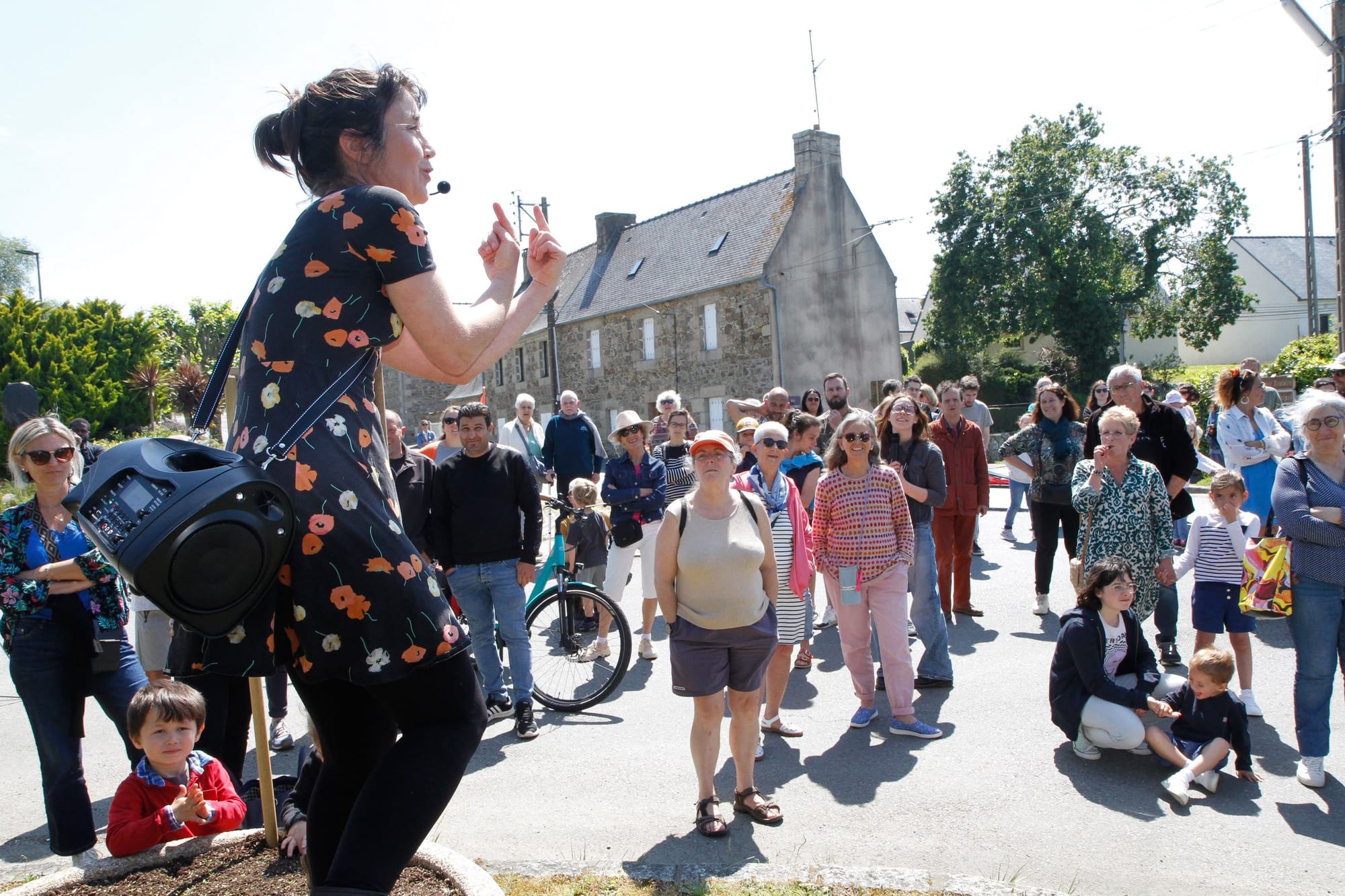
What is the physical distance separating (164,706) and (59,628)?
0.93m

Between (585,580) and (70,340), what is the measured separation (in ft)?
126

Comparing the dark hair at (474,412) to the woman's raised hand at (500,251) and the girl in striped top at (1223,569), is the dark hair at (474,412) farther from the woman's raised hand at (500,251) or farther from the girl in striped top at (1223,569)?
the girl in striped top at (1223,569)

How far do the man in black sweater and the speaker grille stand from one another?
5.02m

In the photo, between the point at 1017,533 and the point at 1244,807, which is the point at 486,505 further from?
the point at 1017,533

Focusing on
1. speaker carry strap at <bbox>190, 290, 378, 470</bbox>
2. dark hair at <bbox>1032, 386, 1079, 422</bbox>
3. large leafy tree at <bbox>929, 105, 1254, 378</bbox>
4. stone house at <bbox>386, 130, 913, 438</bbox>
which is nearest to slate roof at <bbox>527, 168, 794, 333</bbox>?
stone house at <bbox>386, 130, 913, 438</bbox>

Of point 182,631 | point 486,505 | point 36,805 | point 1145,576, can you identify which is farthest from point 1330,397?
point 36,805

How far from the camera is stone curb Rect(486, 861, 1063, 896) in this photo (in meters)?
3.75

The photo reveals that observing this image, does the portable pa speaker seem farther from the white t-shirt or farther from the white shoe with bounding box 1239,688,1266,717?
the white shoe with bounding box 1239,688,1266,717

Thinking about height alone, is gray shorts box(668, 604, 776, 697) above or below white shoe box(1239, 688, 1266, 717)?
above

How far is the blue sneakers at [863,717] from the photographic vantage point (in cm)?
610

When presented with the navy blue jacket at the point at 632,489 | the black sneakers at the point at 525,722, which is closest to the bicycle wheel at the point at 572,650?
the black sneakers at the point at 525,722

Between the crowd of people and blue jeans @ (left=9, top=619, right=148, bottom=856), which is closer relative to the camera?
the crowd of people

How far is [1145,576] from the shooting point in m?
6.39

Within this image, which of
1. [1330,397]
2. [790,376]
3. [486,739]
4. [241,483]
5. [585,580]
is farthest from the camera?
[790,376]
